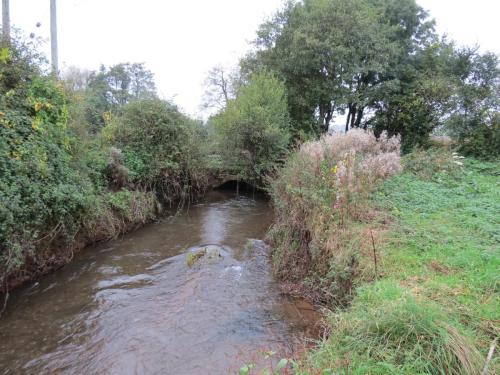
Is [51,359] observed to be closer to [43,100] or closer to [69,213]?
[69,213]

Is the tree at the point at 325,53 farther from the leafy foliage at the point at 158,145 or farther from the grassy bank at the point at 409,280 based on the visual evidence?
the grassy bank at the point at 409,280

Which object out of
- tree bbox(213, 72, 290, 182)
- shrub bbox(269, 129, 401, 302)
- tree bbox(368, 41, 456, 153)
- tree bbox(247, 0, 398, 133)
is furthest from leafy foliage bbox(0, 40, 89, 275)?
tree bbox(368, 41, 456, 153)

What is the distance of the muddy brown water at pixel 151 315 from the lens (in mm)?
3525

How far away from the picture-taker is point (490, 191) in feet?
22.4

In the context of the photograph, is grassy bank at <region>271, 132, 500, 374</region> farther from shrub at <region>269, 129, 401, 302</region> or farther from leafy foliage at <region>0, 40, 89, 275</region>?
leafy foliage at <region>0, 40, 89, 275</region>

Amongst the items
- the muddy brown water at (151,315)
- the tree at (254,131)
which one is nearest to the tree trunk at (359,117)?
the tree at (254,131)

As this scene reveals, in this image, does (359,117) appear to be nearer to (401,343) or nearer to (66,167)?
(66,167)

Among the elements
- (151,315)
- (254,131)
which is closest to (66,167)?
(151,315)

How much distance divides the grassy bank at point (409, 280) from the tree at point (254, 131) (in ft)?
19.5

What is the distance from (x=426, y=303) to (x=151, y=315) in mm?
3540

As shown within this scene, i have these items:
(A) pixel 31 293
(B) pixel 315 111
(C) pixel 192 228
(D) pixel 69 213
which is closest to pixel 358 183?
(C) pixel 192 228

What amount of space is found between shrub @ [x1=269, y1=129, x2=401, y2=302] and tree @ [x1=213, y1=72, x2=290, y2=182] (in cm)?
493

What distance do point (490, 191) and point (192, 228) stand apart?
7.35 m

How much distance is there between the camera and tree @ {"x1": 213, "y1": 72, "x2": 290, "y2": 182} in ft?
39.9
